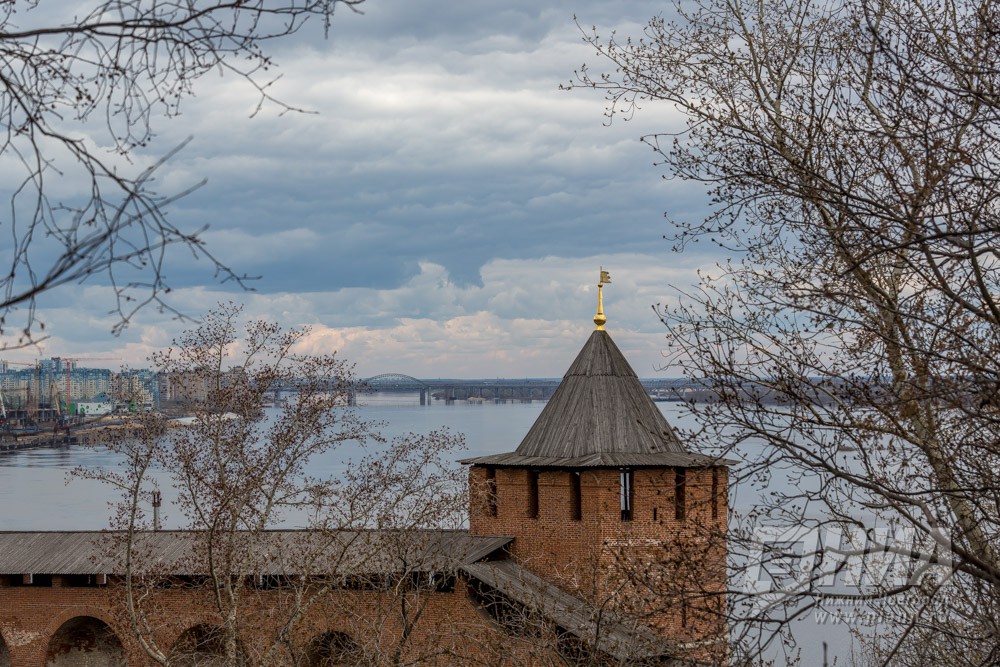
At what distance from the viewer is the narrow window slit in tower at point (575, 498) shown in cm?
1512

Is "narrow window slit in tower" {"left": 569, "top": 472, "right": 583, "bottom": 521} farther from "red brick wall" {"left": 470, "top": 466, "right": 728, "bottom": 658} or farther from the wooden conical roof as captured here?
the wooden conical roof

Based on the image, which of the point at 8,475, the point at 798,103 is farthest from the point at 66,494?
the point at 798,103

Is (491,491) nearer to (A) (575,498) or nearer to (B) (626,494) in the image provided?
(A) (575,498)

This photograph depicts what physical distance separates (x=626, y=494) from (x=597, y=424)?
104 centimetres

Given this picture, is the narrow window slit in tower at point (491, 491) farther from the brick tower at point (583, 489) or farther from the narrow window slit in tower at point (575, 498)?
the narrow window slit in tower at point (575, 498)

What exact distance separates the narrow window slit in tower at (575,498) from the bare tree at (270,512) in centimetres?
147

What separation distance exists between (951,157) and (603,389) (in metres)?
10.3

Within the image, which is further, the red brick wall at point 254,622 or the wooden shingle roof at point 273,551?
the wooden shingle roof at point 273,551

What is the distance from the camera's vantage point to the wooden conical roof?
49.6 feet

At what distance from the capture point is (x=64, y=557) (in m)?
16.9

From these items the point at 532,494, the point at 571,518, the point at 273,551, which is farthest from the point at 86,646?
the point at 571,518

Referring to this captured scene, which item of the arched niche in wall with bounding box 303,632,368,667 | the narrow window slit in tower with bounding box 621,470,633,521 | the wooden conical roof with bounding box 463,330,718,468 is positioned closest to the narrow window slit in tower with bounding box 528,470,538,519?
the wooden conical roof with bounding box 463,330,718,468

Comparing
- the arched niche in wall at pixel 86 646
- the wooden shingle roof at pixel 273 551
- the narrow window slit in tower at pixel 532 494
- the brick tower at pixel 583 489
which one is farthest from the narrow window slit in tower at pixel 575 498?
the arched niche in wall at pixel 86 646

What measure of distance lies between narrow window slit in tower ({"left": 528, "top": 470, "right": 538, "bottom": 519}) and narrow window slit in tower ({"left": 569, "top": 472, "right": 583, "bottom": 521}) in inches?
20.3
